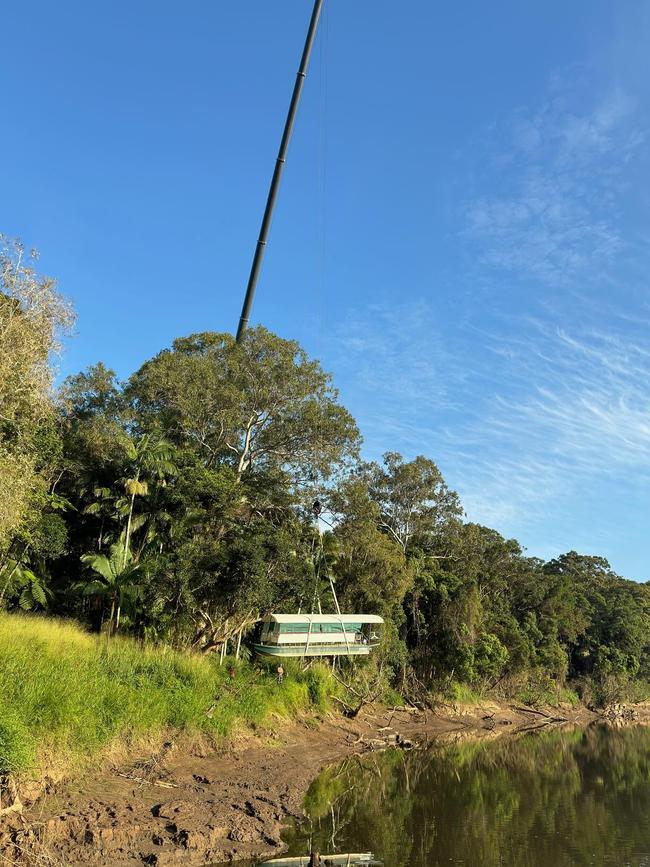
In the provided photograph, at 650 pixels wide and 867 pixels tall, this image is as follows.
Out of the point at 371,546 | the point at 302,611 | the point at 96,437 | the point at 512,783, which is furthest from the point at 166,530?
the point at 512,783

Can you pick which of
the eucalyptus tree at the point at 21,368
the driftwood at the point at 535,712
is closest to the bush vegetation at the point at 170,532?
the eucalyptus tree at the point at 21,368

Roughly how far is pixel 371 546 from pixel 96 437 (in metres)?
14.2

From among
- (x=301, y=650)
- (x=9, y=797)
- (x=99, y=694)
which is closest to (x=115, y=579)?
(x=99, y=694)

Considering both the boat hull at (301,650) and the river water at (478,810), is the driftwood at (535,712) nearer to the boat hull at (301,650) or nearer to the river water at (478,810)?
the river water at (478,810)

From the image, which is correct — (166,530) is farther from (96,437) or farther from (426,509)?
(426,509)

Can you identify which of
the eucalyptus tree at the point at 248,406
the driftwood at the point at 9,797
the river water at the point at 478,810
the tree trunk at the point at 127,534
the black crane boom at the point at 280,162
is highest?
the black crane boom at the point at 280,162

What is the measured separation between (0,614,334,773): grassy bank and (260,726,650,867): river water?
4.10m

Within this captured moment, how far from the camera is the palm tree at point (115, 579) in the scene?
2203 centimetres

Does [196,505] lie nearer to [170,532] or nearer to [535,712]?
[170,532]

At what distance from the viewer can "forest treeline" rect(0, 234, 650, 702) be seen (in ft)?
64.5

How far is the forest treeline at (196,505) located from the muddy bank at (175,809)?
5447 millimetres

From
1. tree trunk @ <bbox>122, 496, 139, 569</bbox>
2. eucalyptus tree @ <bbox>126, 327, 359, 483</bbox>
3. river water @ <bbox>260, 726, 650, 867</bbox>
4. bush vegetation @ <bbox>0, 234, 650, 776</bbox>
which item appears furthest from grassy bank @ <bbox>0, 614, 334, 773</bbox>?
eucalyptus tree @ <bbox>126, 327, 359, 483</bbox>

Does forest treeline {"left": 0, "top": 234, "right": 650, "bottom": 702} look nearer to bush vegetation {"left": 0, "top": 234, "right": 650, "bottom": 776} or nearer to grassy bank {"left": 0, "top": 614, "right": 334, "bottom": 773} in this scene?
bush vegetation {"left": 0, "top": 234, "right": 650, "bottom": 776}

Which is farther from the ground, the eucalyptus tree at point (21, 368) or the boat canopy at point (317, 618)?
the eucalyptus tree at point (21, 368)
